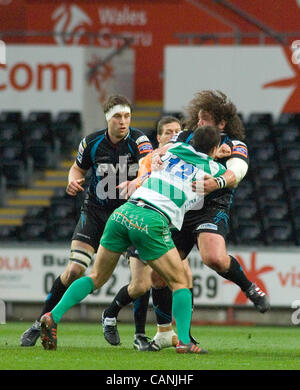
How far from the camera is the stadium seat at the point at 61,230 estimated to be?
15.5m

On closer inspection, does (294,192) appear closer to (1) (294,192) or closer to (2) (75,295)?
(1) (294,192)

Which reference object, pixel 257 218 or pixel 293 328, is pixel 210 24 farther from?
pixel 293 328

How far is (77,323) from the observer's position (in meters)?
13.8

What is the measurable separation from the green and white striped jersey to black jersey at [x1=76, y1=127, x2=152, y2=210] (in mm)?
1270

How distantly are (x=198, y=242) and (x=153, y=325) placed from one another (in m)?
5.02

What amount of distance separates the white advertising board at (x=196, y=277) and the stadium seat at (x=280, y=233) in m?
1.01

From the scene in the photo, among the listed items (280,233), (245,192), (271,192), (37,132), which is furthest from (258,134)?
(37,132)

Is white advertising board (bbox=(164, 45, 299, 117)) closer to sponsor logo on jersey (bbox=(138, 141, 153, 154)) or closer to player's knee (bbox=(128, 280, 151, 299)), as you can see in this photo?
sponsor logo on jersey (bbox=(138, 141, 153, 154))

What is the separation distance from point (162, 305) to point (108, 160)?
1371mm

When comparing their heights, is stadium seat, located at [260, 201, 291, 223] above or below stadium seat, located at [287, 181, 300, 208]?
below

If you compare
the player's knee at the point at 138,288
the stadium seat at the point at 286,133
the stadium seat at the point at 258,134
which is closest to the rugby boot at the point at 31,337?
the player's knee at the point at 138,288

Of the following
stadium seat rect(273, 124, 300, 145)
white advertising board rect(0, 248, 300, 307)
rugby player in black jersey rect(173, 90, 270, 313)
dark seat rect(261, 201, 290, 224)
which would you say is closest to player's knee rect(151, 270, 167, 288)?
rugby player in black jersey rect(173, 90, 270, 313)

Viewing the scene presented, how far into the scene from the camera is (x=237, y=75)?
17188mm

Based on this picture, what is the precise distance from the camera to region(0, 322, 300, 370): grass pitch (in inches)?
273
